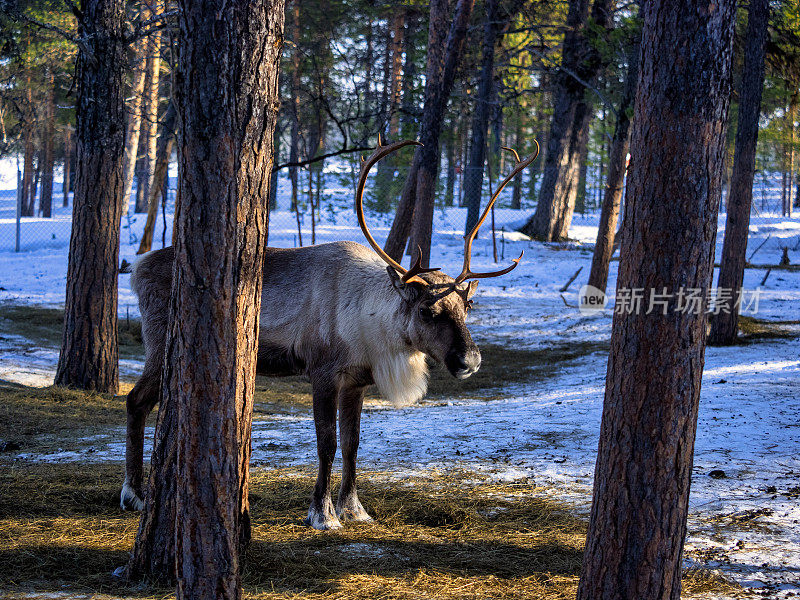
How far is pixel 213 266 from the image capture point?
287 centimetres

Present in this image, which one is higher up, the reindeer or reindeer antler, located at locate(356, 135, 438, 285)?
reindeer antler, located at locate(356, 135, 438, 285)

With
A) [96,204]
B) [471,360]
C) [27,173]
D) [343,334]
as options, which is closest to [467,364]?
[471,360]

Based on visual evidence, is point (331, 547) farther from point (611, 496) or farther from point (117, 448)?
point (117, 448)

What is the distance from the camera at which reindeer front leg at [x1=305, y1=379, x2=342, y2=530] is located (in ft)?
14.5

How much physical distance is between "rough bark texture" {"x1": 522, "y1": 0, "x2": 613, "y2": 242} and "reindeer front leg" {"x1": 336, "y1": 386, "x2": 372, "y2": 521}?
15.5 meters

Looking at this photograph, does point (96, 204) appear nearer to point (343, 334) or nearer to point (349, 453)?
point (343, 334)

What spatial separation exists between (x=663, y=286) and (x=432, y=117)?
9.31 meters

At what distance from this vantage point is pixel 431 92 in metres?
11.7

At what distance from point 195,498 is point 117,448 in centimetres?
357

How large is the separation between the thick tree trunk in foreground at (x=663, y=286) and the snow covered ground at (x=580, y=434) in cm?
93

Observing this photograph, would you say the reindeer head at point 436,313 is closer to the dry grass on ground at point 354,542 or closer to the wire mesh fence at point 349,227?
the dry grass on ground at point 354,542

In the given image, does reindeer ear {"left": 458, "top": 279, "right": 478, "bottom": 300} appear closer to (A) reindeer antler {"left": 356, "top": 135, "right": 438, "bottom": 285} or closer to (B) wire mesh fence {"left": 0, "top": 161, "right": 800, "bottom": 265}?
(A) reindeer antler {"left": 356, "top": 135, "right": 438, "bottom": 285}

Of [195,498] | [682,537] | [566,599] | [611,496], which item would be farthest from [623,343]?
[195,498]

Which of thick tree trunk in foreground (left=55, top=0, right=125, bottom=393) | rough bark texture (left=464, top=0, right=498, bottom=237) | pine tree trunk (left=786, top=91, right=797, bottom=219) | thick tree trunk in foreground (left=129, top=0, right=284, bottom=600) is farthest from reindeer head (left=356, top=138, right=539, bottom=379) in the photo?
rough bark texture (left=464, top=0, right=498, bottom=237)
